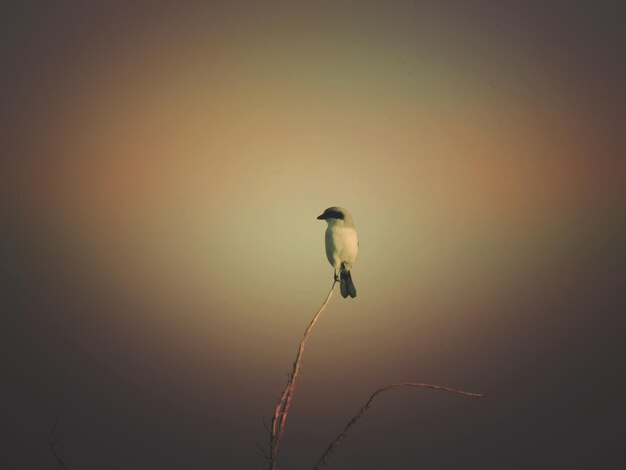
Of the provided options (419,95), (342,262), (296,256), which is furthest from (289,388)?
(419,95)

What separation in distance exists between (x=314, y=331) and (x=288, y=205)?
18.2 inches

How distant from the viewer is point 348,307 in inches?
81.4

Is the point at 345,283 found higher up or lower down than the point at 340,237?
lower down

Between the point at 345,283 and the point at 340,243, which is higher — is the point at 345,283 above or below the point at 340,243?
below

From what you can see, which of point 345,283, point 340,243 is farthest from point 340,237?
point 345,283

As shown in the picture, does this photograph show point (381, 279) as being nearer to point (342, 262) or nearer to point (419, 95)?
point (342, 262)

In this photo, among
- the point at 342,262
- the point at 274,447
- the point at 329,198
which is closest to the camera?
the point at 274,447

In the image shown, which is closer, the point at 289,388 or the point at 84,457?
the point at 289,388

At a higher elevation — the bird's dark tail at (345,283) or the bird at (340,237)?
the bird at (340,237)

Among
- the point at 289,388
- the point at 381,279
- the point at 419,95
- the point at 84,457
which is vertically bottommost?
the point at 84,457

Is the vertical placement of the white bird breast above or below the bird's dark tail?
above

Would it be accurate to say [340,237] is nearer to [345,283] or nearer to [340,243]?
[340,243]

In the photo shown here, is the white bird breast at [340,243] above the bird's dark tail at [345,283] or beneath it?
above

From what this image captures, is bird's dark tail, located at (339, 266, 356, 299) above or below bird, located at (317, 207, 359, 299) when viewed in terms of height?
below
